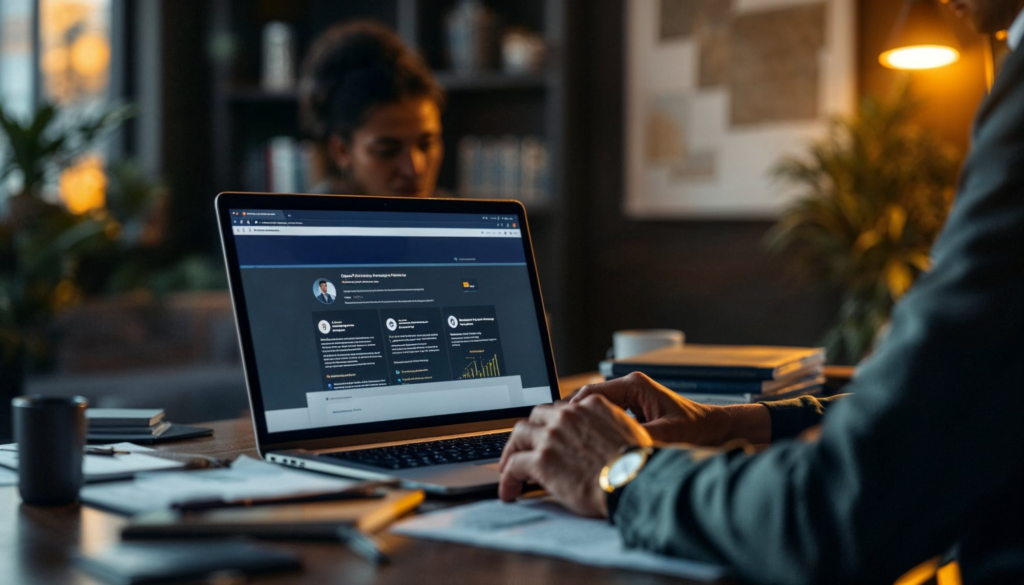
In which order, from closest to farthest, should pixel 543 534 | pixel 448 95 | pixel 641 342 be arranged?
pixel 543 534, pixel 641 342, pixel 448 95

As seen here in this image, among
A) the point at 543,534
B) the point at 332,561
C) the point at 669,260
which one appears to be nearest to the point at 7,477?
the point at 332,561

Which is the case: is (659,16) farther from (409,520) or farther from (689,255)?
(409,520)

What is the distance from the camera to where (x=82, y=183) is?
172 inches

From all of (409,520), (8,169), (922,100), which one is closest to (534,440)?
(409,520)

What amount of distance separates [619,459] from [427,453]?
0.30 metres

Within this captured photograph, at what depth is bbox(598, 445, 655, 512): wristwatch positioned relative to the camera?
2.69 ft

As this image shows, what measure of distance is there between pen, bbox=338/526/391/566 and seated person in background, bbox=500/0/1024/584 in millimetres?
192

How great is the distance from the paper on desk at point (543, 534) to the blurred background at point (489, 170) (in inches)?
102

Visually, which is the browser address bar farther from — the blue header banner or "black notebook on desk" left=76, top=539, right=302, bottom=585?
"black notebook on desk" left=76, top=539, right=302, bottom=585

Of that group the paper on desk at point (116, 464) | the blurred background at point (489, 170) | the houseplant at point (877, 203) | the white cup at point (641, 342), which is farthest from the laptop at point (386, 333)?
the houseplant at point (877, 203)

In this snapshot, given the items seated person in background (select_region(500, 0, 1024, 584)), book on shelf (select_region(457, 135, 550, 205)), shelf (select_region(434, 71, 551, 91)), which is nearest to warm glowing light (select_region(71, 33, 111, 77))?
shelf (select_region(434, 71, 551, 91))

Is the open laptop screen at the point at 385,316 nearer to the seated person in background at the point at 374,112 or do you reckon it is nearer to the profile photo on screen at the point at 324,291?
the profile photo on screen at the point at 324,291

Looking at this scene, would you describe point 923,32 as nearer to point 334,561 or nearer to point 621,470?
point 621,470

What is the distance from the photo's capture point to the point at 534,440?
3.01ft
